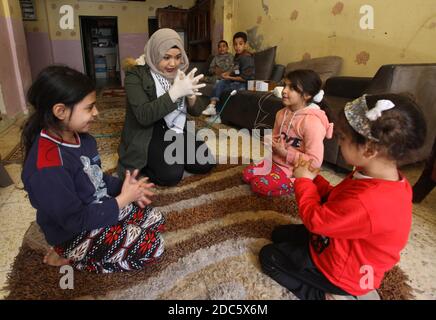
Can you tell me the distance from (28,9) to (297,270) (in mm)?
7077

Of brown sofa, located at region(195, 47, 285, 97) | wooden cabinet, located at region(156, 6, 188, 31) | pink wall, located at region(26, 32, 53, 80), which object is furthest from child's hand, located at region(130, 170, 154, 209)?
pink wall, located at region(26, 32, 53, 80)

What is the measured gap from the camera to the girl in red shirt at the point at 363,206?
69cm

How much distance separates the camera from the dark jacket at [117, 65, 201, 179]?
4.88 feet

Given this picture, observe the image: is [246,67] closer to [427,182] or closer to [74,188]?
[427,182]

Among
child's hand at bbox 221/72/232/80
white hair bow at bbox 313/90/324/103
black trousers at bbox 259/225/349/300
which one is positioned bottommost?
black trousers at bbox 259/225/349/300

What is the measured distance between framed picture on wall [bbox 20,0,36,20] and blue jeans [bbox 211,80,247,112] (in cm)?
477

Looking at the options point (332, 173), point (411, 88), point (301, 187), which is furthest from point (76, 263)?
point (411, 88)

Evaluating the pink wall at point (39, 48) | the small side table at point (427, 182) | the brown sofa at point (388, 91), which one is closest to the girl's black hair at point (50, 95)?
the brown sofa at point (388, 91)

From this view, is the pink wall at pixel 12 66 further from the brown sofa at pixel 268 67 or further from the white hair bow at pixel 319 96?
the white hair bow at pixel 319 96

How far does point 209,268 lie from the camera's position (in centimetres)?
101

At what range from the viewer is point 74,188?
32.9 inches

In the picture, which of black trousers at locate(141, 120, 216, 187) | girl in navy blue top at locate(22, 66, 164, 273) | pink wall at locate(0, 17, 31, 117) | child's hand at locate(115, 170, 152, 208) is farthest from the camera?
pink wall at locate(0, 17, 31, 117)

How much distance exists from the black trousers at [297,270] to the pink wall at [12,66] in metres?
3.28

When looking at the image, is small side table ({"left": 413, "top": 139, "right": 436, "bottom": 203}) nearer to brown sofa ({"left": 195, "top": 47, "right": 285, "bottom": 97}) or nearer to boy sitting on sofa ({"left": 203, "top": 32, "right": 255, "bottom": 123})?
brown sofa ({"left": 195, "top": 47, "right": 285, "bottom": 97})
